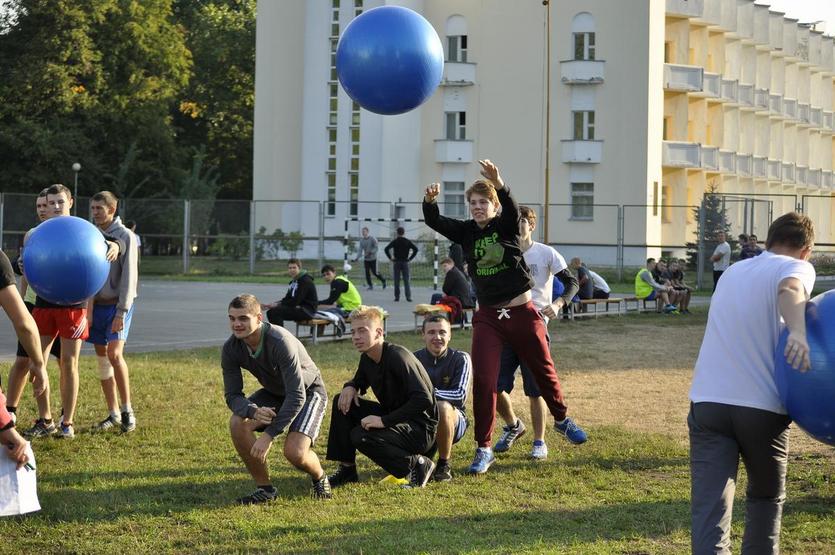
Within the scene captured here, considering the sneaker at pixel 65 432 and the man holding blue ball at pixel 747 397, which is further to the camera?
the sneaker at pixel 65 432

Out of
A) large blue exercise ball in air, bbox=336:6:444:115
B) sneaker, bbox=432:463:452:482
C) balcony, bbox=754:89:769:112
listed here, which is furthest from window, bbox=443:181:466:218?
sneaker, bbox=432:463:452:482

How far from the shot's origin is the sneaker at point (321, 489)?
784cm

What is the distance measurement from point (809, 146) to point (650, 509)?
68.4m

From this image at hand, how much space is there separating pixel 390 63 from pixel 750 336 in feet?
16.1

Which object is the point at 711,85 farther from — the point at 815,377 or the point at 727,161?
the point at 815,377

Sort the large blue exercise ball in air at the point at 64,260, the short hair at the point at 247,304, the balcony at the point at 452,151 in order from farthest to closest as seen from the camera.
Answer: the balcony at the point at 452,151 → the large blue exercise ball in air at the point at 64,260 → the short hair at the point at 247,304

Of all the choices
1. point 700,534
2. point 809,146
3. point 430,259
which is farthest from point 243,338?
point 809,146

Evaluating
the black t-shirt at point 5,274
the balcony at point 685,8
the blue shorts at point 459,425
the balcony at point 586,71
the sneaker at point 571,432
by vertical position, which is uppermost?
the balcony at point 685,8

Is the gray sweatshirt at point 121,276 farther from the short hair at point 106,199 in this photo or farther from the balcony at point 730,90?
the balcony at point 730,90

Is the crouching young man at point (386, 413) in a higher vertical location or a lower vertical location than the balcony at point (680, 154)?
lower

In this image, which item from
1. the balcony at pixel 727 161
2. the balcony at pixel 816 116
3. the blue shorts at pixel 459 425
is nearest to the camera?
the blue shorts at pixel 459 425

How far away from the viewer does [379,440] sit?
8133 millimetres

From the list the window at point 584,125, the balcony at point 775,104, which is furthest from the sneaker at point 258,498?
the balcony at point 775,104

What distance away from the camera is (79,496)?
7.71m
